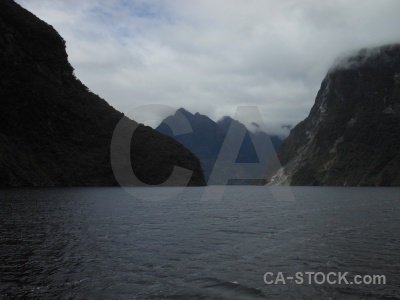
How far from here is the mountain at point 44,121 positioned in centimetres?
14550

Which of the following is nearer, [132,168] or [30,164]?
[30,164]

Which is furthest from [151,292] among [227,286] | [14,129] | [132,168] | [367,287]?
[132,168]

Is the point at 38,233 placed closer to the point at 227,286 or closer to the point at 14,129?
the point at 227,286

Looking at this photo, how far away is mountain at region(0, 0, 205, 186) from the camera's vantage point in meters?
146

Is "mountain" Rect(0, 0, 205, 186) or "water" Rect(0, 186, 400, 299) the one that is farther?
"mountain" Rect(0, 0, 205, 186)

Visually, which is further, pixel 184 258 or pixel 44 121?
pixel 44 121

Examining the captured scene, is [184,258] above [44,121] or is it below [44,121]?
below

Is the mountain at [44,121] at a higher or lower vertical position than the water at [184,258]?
higher

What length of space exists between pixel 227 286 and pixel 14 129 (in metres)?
151

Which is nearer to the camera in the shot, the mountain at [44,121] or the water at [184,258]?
the water at [184,258]

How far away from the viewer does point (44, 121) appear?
164875mm

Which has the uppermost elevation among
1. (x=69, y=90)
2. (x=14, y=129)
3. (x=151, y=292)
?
(x=69, y=90)

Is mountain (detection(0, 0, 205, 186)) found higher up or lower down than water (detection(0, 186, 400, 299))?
higher up

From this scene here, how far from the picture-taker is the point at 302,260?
26078 mm
